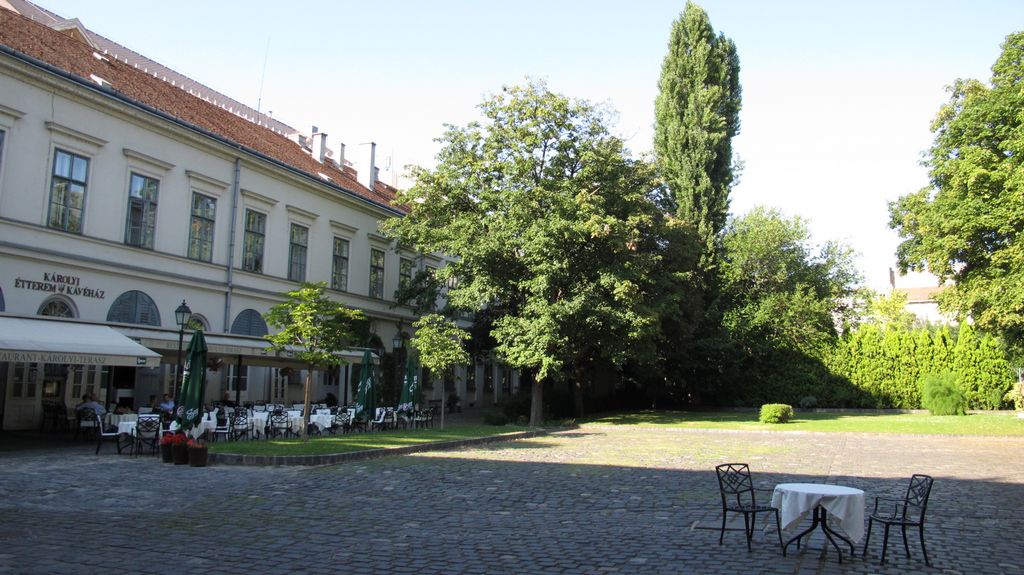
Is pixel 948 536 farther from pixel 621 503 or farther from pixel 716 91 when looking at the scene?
pixel 716 91

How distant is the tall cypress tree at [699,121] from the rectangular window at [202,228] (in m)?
21.1

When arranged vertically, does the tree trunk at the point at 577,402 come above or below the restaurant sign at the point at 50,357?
below

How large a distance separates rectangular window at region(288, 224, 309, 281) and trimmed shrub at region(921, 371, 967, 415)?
96.4 ft

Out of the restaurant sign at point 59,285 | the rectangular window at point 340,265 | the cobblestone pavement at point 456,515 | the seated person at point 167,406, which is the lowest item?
the cobblestone pavement at point 456,515

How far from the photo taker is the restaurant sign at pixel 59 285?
20.2 m

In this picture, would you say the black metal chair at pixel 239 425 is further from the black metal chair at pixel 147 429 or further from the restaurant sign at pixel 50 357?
the restaurant sign at pixel 50 357

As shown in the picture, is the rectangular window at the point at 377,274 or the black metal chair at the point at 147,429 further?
the rectangular window at the point at 377,274

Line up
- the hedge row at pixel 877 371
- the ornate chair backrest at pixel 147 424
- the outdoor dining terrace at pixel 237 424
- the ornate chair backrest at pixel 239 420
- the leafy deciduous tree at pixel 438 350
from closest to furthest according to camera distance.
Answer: the ornate chair backrest at pixel 147 424 < the outdoor dining terrace at pixel 237 424 < the ornate chair backrest at pixel 239 420 < the leafy deciduous tree at pixel 438 350 < the hedge row at pixel 877 371

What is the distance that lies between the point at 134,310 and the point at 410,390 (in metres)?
9.16

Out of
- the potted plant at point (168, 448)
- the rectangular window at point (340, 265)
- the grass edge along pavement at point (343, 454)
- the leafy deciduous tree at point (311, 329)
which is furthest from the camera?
the rectangular window at point (340, 265)

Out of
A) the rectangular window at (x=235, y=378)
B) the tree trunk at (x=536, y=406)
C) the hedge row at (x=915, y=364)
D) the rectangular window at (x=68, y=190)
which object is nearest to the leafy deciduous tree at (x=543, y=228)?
the tree trunk at (x=536, y=406)

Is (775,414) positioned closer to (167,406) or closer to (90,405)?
(167,406)

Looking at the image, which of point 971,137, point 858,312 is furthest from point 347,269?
point 858,312

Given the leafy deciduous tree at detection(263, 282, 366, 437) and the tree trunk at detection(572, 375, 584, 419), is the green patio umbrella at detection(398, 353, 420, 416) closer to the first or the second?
the leafy deciduous tree at detection(263, 282, 366, 437)
